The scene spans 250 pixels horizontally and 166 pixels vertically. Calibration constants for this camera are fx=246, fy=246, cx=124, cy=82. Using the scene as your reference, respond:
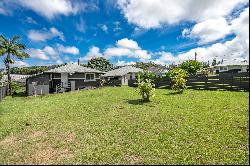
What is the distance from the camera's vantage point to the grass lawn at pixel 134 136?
859 centimetres

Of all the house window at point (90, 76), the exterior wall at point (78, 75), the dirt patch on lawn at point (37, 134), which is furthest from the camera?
the house window at point (90, 76)

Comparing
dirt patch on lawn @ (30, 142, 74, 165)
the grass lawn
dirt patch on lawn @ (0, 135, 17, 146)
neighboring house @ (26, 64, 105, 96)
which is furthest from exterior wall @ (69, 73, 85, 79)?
dirt patch on lawn @ (30, 142, 74, 165)

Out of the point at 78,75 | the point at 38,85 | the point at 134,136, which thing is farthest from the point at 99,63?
the point at 134,136

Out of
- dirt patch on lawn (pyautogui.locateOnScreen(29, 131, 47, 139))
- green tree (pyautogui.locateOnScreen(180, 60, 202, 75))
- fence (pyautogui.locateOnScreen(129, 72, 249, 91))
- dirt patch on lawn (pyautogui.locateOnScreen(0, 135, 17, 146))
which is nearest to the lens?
dirt patch on lawn (pyautogui.locateOnScreen(0, 135, 17, 146))

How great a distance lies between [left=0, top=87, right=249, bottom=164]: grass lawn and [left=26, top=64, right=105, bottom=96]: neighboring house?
2126cm

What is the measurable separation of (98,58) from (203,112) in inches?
4076

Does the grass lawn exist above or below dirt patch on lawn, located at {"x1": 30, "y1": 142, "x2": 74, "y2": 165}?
above

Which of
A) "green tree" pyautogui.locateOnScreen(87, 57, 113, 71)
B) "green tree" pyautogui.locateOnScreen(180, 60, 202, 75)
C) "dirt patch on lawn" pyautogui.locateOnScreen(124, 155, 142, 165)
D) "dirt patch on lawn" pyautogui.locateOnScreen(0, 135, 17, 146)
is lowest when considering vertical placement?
"dirt patch on lawn" pyautogui.locateOnScreen(0, 135, 17, 146)

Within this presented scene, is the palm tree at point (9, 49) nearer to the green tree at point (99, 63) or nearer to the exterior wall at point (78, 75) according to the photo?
the exterior wall at point (78, 75)

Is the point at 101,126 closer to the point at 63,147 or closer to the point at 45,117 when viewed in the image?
the point at 63,147

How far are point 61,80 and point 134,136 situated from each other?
32.4 meters

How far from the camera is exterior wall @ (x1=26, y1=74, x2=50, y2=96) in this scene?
3616 centimetres

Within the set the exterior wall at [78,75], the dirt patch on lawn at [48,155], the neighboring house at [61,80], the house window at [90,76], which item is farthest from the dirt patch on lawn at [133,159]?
the house window at [90,76]

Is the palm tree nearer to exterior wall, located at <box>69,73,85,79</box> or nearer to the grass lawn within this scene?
exterior wall, located at <box>69,73,85,79</box>
